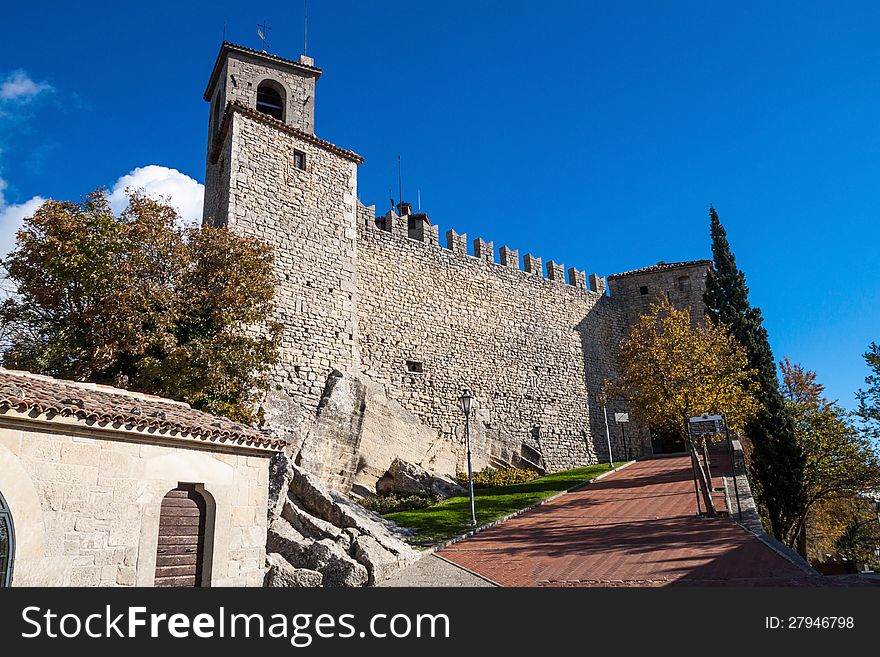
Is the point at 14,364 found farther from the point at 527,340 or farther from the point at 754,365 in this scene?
the point at 754,365

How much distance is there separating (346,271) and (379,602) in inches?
603

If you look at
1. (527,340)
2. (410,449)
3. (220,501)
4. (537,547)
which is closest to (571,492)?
(410,449)

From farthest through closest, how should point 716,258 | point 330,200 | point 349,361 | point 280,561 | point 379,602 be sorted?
point 716,258
point 330,200
point 349,361
point 280,561
point 379,602

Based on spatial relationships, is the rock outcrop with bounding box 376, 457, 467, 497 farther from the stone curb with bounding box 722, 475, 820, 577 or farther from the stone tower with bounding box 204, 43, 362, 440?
the stone curb with bounding box 722, 475, 820, 577

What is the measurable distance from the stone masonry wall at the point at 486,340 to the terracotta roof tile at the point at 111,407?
12167 millimetres

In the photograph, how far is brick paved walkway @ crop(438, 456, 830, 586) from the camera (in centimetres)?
1030

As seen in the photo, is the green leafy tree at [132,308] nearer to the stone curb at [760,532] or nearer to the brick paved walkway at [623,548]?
the brick paved walkway at [623,548]

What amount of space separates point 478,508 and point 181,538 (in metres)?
9.99

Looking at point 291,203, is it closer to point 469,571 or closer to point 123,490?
point 469,571

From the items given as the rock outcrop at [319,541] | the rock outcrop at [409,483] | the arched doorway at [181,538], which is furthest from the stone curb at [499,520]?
the arched doorway at [181,538]

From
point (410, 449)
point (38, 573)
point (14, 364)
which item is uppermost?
point (14, 364)

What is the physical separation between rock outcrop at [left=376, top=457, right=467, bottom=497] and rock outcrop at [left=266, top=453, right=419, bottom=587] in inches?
200

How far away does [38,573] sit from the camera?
23.9 feet

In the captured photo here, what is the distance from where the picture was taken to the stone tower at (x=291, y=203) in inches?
756
